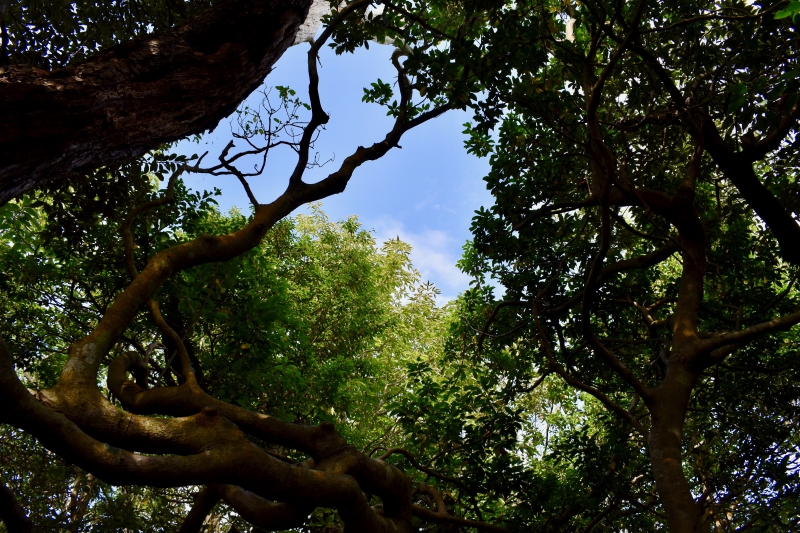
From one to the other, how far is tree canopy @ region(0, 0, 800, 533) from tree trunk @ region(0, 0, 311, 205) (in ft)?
0.05

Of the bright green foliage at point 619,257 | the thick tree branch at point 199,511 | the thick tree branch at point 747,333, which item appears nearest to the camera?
Answer: the thick tree branch at point 747,333

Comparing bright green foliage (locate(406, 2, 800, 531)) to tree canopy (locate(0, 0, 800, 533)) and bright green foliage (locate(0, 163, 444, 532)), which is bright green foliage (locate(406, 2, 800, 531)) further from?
bright green foliage (locate(0, 163, 444, 532))

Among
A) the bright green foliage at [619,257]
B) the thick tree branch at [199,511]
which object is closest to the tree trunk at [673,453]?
the bright green foliage at [619,257]

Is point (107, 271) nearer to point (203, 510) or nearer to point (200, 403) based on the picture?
point (203, 510)

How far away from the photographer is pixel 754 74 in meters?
4.96

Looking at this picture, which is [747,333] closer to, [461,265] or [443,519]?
[443,519]

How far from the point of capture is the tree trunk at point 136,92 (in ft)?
9.59

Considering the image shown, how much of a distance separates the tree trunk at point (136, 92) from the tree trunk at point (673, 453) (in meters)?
3.71

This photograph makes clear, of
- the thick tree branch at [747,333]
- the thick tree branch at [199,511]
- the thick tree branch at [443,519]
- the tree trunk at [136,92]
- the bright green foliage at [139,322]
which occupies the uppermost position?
the bright green foliage at [139,322]

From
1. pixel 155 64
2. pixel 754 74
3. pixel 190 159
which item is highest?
pixel 754 74

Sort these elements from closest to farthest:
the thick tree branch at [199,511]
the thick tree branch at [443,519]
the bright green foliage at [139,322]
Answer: the thick tree branch at [199,511], the thick tree branch at [443,519], the bright green foliage at [139,322]

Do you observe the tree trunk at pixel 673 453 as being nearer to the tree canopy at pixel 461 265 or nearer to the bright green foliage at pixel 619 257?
the tree canopy at pixel 461 265

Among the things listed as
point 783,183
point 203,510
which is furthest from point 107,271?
point 783,183

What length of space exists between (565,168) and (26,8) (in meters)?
6.07
